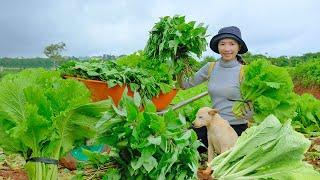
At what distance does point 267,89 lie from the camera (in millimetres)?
5461

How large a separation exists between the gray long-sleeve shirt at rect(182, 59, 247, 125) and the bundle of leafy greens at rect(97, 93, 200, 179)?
6.72 ft

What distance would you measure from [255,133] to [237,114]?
131 cm

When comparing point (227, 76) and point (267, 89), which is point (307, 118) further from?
point (267, 89)

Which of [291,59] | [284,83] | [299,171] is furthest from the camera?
[291,59]

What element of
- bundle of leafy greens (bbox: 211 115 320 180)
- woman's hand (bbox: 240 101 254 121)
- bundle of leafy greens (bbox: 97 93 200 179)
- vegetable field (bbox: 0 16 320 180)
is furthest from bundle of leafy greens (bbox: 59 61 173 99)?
bundle of leafy greens (bbox: 97 93 200 179)

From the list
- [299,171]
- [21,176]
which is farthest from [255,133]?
[21,176]

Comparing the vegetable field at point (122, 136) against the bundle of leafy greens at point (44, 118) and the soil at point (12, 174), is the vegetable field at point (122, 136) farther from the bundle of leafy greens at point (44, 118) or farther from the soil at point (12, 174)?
the soil at point (12, 174)

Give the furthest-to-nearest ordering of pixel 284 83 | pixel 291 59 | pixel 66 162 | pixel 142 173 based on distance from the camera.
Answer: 1. pixel 291 59
2. pixel 66 162
3. pixel 284 83
4. pixel 142 173

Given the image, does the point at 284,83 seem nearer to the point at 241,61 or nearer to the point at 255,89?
the point at 255,89

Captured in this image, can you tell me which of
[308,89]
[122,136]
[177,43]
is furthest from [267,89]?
A: [308,89]

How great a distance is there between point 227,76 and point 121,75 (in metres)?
1.05

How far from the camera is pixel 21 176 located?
6.08m

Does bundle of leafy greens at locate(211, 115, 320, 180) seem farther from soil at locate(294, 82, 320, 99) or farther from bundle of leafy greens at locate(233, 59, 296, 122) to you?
soil at locate(294, 82, 320, 99)

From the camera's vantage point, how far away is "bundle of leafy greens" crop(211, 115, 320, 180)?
411cm
